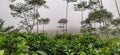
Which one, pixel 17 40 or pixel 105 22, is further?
pixel 105 22

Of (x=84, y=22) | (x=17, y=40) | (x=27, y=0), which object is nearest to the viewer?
(x=17, y=40)

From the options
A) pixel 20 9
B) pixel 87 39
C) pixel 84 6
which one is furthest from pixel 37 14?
pixel 87 39

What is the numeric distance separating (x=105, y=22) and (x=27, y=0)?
15108 millimetres

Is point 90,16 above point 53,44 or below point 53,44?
below

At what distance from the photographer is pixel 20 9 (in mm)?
45812

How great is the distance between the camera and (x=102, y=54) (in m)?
2.72

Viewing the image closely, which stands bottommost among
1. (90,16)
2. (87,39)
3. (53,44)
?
(90,16)

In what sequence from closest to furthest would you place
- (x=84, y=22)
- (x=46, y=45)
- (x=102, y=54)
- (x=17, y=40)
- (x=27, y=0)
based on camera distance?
(x=102, y=54) < (x=17, y=40) < (x=46, y=45) < (x=27, y=0) < (x=84, y=22)

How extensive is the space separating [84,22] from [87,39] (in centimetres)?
4847

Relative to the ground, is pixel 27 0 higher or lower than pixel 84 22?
higher

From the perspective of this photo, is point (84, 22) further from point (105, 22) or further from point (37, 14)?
point (37, 14)

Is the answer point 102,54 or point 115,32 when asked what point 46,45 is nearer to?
point 102,54

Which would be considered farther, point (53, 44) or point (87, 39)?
point (87, 39)

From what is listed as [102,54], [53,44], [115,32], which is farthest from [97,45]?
[115,32]
